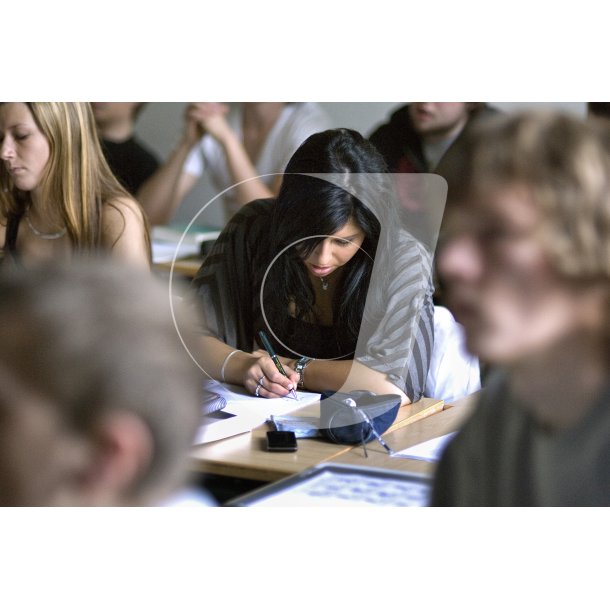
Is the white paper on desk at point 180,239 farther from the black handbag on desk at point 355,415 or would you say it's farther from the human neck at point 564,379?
the human neck at point 564,379

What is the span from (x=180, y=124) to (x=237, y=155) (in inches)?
3.6

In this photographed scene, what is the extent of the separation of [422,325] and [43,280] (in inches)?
22.1

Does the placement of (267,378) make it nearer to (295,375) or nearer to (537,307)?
(295,375)

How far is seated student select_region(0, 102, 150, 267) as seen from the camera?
1368mm

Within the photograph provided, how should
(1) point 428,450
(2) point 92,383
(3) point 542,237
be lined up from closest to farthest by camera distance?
1. (2) point 92,383
2. (3) point 542,237
3. (1) point 428,450

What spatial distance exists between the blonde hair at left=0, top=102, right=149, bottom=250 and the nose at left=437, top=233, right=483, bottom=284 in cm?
46

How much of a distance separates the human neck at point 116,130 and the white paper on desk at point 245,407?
36cm

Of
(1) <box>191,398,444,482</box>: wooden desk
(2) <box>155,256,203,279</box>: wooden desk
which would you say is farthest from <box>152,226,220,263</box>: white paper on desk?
(1) <box>191,398,444,482</box>: wooden desk

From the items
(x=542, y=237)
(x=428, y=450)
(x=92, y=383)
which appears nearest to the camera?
(x=92, y=383)

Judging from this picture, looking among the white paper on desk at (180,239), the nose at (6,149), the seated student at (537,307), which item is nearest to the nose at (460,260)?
the seated student at (537,307)

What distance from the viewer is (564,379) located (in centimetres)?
123

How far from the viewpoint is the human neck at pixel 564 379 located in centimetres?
122

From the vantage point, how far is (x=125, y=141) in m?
1.41

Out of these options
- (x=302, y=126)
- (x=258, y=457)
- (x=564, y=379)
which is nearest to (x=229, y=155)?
(x=302, y=126)
